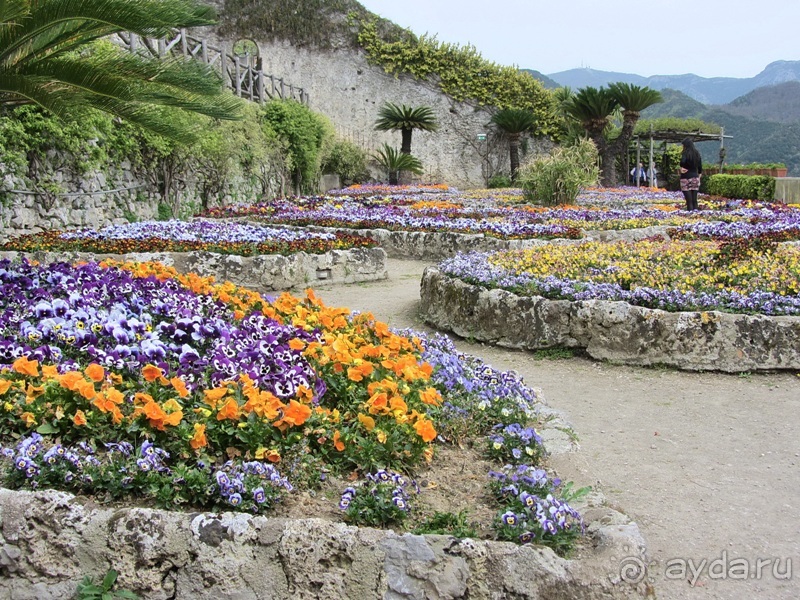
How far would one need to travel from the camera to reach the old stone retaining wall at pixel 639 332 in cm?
591

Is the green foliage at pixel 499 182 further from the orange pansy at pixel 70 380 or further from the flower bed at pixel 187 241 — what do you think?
the orange pansy at pixel 70 380

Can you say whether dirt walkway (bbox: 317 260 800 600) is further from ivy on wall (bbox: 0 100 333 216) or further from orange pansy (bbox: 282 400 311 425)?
ivy on wall (bbox: 0 100 333 216)

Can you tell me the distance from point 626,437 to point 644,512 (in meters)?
1.13

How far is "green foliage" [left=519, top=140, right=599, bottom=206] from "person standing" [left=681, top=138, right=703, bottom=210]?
2068 mm

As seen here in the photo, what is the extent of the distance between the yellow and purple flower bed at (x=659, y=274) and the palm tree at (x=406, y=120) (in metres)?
21.9

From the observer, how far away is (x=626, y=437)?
468cm

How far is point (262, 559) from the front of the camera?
2.57 metres

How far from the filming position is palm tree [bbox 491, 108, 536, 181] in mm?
31453

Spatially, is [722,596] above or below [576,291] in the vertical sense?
below

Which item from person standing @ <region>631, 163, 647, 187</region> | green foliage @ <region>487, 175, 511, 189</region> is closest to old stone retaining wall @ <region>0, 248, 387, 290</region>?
green foliage @ <region>487, 175, 511, 189</region>

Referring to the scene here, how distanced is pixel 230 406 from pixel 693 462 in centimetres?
268

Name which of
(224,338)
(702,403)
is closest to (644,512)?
(702,403)

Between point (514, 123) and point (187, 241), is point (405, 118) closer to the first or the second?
point (514, 123)

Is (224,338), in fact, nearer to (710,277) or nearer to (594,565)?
(594,565)
